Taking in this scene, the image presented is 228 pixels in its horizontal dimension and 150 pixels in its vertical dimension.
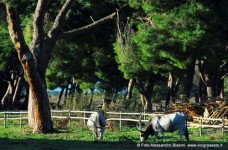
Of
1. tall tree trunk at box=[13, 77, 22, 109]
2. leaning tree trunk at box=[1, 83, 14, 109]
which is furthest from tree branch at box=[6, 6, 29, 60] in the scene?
leaning tree trunk at box=[1, 83, 14, 109]

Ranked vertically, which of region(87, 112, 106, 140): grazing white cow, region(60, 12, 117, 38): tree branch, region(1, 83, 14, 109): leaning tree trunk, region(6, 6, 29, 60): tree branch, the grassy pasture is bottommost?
the grassy pasture

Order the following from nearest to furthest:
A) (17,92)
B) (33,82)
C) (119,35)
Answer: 1. (33,82)
2. (119,35)
3. (17,92)

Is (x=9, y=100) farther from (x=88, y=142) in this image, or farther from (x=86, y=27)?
(x=88, y=142)

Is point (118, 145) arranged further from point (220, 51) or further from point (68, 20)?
point (68, 20)

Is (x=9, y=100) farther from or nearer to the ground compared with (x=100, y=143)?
farther from the ground

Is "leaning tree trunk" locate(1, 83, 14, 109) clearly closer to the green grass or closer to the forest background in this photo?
the forest background

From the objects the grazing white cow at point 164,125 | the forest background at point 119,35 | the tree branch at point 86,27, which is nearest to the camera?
the grazing white cow at point 164,125

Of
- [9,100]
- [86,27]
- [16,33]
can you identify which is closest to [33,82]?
[16,33]

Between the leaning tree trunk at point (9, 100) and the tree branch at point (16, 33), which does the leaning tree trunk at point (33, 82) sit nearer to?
the tree branch at point (16, 33)

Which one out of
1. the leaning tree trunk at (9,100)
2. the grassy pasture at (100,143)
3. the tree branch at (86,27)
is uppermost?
the tree branch at (86,27)

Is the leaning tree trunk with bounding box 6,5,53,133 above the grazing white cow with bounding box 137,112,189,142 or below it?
above

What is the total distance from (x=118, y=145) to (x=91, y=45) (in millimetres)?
17961

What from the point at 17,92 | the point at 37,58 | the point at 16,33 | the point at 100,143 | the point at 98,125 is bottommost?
the point at 100,143

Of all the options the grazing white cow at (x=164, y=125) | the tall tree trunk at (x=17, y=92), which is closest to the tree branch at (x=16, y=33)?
the grazing white cow at (x=164, y=125)
